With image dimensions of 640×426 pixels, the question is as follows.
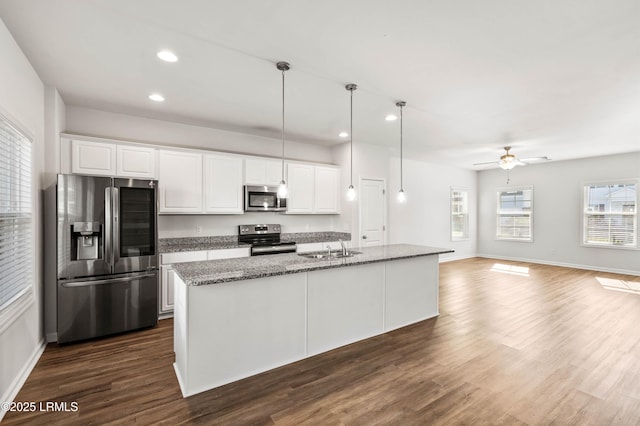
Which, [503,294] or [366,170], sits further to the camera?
[366,170]

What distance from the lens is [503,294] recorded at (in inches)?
203

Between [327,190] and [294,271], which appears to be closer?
[294,271]

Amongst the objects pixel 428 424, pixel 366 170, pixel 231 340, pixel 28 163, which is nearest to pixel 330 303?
pixel 231 340

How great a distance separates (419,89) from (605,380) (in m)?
3.15

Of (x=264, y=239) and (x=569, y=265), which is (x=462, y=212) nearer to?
(x=569, y=265)

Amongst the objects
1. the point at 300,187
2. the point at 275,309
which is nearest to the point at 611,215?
the point at 300,187

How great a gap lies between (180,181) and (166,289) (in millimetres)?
1463

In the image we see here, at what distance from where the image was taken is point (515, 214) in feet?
28.0

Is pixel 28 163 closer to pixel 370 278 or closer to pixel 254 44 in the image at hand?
pixel 254 44

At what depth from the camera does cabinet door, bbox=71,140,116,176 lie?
11.6ft

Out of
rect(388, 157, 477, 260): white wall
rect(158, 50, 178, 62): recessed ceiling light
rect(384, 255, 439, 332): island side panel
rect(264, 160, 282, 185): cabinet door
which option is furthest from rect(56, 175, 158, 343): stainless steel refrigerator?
rect(388, 157, 477, 260): white wall

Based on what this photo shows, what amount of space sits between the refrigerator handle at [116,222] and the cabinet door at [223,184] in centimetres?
115

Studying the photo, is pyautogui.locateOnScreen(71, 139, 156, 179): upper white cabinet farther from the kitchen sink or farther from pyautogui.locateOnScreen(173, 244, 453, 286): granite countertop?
the kitchen sink

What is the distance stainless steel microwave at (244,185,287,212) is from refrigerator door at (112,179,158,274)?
138 cm
